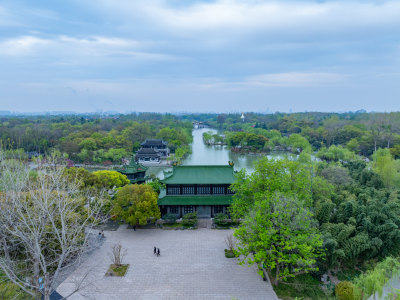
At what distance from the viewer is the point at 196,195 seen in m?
21.7

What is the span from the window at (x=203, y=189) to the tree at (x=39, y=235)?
328 inches

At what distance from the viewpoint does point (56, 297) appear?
12.1 meters

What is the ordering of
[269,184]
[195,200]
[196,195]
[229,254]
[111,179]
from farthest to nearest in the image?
[111,179] < [196,195] < [195,200] < [269,184] < [229,254]

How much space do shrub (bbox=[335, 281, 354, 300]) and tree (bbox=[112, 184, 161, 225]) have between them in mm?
11927

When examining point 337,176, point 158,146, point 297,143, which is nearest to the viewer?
point 337,176

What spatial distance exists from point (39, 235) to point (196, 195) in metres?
12.6

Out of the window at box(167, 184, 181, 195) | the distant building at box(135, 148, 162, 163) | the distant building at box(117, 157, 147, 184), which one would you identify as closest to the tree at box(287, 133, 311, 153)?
the distant building at box(135, 148, 162, 163)

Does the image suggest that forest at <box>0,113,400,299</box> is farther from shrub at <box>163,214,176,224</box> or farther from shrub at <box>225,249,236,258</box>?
shrub at <box>163,214,176,224</box>

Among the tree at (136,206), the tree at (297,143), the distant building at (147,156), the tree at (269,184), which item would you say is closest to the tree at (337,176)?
the tree at (269,184)

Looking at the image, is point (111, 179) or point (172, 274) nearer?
point (172, 274)

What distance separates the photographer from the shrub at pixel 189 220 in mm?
20453

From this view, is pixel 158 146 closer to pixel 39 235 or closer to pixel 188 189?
pixel 188 189

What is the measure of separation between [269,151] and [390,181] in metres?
37.2

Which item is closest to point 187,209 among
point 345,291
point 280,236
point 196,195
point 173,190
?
point 196,195
